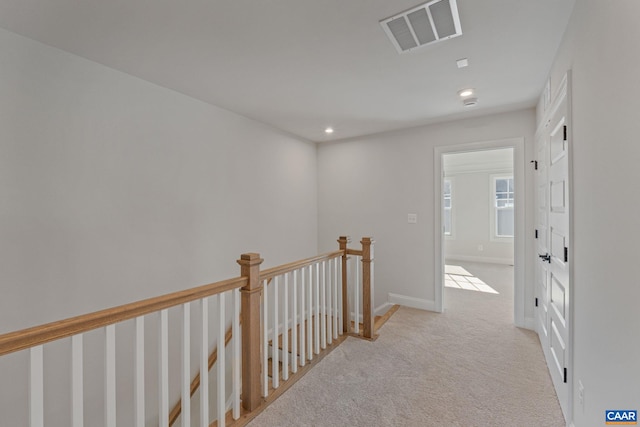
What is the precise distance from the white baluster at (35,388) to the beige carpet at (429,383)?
1.18 metres

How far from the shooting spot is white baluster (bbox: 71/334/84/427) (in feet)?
3.54

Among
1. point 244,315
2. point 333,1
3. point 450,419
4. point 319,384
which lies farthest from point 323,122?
point 450,419

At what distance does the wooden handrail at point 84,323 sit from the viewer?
95 centimetres

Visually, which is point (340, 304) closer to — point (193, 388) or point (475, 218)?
point (193, 388)

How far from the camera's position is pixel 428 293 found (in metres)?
3.74

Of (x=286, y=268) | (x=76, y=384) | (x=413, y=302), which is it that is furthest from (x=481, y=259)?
(x=76, y=384)

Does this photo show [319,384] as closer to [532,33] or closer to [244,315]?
[244,315]

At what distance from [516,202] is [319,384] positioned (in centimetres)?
282

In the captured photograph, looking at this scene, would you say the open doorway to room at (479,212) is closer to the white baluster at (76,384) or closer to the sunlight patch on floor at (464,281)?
the sunlight patch on floor at (464,281)

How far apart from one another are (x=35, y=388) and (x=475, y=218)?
7.92 m

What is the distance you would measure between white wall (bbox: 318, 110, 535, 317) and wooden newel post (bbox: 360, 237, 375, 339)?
1176 mm

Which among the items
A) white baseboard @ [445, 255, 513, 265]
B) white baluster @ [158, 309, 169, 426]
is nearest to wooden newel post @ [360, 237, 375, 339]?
white baluster @ [158, 309, 169, 426]

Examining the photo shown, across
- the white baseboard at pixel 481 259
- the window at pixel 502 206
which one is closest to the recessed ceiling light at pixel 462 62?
the window at pixel 502 206

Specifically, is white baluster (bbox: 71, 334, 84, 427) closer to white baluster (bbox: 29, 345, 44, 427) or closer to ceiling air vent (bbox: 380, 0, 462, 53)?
white baluster (bbox: 29, 345, 44, 427)
